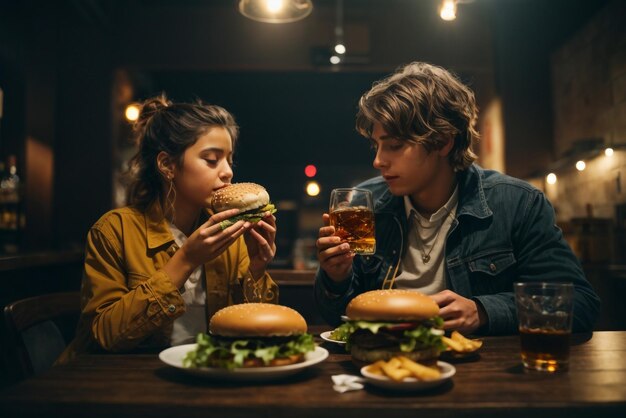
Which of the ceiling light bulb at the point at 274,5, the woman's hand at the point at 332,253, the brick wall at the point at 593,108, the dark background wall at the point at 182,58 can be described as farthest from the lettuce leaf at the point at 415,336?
the dark background wall at the point at 182,58

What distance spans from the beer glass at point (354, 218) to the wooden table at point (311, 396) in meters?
0.56

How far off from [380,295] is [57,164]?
17.8 ft

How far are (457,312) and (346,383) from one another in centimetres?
57

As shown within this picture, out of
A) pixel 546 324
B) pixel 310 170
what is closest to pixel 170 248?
pixel 546 324

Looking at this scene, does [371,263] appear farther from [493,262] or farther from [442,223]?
[493,262]

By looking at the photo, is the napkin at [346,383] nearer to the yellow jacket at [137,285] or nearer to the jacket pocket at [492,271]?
the yellow jacket at [137,285]

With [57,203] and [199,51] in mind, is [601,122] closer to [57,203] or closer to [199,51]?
[199,51]

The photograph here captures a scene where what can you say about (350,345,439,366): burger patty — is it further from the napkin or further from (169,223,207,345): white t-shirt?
(169,223,207,345): white t-shirt

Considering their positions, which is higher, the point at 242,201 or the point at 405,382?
the point at 242,201

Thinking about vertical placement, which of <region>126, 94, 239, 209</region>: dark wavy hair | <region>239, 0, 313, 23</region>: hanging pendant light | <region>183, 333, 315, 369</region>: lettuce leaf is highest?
<region>239, 0, 313, 23</region>: hanging pendant light

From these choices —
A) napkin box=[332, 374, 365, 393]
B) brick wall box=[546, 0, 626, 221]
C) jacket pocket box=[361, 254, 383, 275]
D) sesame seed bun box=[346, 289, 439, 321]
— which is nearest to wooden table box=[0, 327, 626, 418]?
napkin box=[332, 374, 365, 393]

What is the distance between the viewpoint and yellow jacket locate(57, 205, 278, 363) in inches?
63.6

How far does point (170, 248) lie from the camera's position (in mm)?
2020

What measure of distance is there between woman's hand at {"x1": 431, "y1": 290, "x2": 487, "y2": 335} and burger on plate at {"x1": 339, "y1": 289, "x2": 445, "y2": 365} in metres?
0.27
